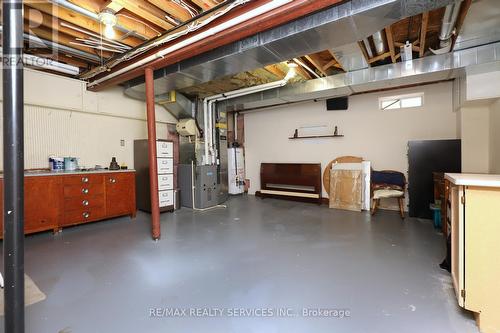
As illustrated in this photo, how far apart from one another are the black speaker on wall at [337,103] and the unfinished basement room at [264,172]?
0.08 feet

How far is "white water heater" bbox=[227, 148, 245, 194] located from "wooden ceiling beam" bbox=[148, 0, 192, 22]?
4.23 meters

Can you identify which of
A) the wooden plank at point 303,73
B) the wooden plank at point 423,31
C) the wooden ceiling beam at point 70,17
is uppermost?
the wooden ceiling beam at point 70,17

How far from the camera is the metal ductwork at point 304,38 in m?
1.99

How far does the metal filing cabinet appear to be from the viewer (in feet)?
16.0

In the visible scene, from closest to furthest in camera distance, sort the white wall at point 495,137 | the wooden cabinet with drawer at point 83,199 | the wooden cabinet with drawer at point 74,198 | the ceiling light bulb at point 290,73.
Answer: the white wall at point 495,137
the wooden cabinet with drawer at point 74,198
the wooden cabinet with drawer at point 83,199
the ceiling light bulb at point 290,73

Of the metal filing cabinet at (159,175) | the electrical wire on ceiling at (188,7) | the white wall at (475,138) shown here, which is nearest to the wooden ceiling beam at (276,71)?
the electrical wire on ceiling at (188,7)

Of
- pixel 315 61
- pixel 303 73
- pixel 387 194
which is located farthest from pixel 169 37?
pixel 387 194

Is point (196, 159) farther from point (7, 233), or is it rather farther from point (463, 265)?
point (463, 265)

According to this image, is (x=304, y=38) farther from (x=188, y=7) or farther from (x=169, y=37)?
(x=169, y=37)

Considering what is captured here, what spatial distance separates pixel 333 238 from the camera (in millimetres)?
3320

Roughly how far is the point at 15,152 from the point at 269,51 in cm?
240

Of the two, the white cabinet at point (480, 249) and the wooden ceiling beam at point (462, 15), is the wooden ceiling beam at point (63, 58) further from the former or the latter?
the white cabinet at point (480, 249)

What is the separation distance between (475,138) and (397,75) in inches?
63.0

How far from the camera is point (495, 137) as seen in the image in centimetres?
340
